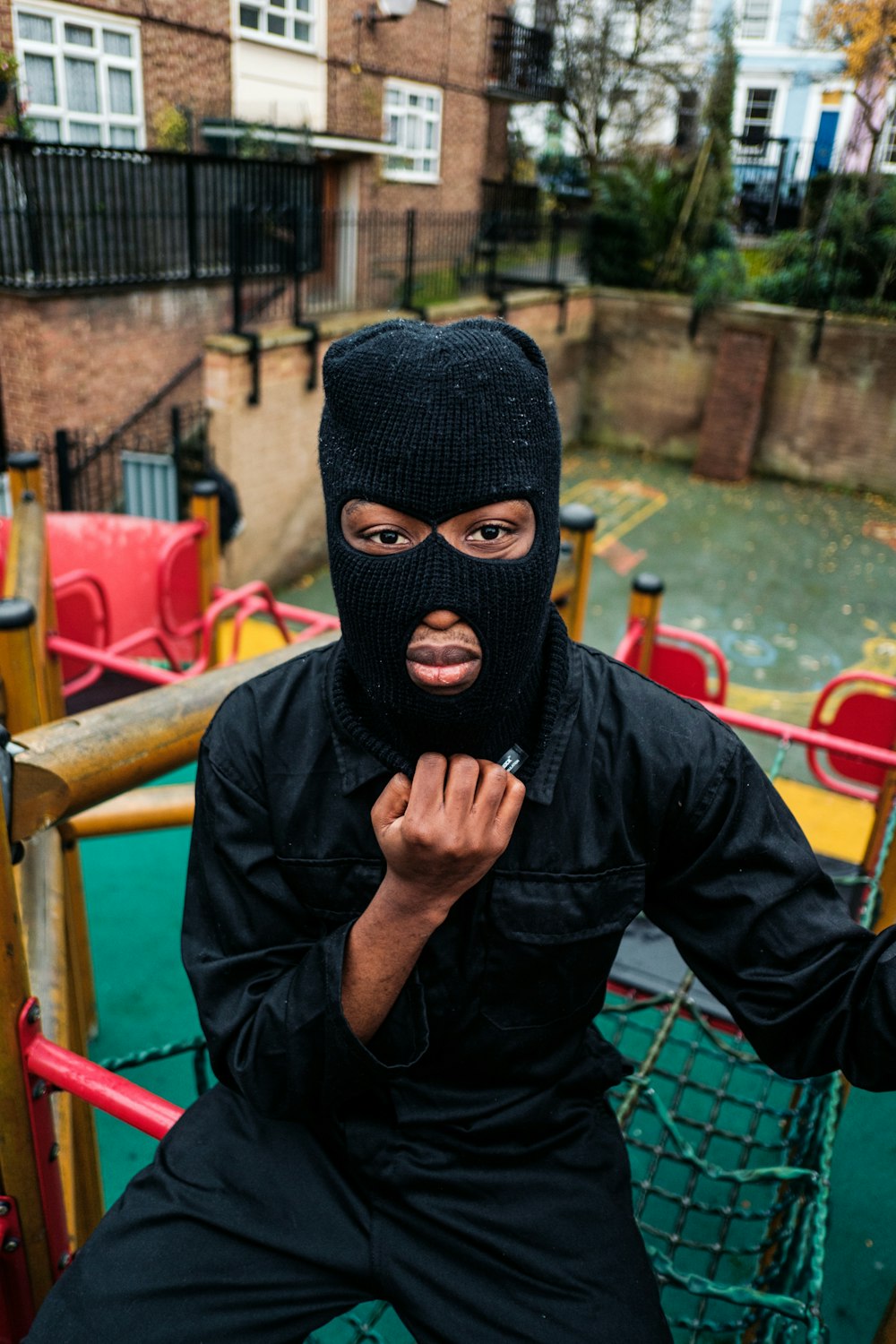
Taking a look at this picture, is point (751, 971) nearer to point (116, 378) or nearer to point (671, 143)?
point (116, 378)

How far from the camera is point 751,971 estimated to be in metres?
1.40

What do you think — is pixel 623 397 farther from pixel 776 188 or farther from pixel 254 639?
pixel 254 639

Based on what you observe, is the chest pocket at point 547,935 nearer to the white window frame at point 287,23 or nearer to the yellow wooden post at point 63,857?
the yellow wooden post at point 63,857

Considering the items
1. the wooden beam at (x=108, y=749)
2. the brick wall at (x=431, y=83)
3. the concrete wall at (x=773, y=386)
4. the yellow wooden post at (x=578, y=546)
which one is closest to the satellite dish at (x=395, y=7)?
the brick wall at (x=431, y=83)

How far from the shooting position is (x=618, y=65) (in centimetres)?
1800

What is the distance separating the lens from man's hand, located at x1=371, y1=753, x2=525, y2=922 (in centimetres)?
119

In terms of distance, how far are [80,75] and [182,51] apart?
1421 mm

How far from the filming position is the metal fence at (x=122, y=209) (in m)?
8.59

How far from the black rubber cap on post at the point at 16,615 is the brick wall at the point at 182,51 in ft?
21.1

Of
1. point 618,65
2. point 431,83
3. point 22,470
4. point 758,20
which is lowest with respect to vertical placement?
point 22,470

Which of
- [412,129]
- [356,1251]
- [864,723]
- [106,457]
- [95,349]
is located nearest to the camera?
[356,1251]

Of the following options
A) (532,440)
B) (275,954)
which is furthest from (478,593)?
(275,954)

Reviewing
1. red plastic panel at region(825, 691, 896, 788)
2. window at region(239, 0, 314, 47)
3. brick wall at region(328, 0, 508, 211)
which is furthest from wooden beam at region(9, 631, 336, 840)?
brick wall at region(328, 0, 508, 211)

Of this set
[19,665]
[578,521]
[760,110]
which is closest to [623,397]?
[578,521]
